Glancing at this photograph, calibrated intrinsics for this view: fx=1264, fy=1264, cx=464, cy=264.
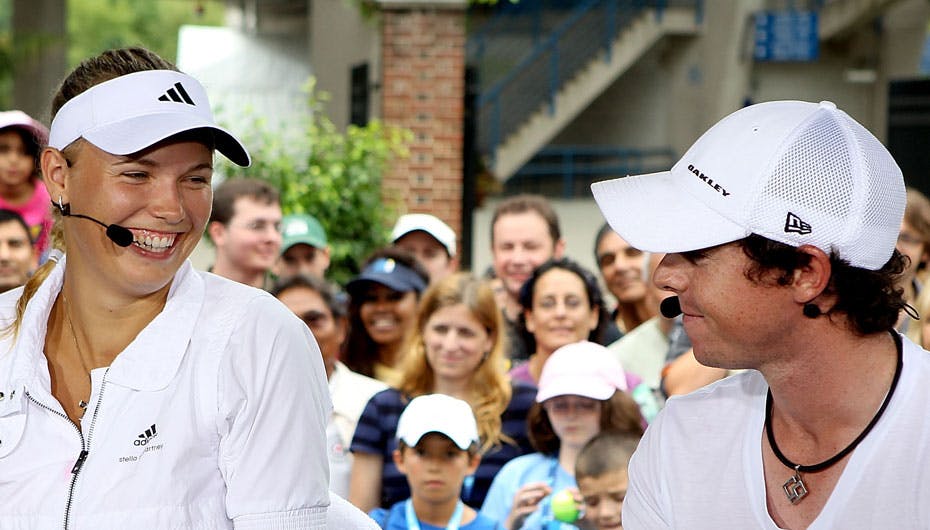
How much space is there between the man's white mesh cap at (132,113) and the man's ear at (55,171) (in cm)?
2

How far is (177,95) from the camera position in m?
2.39

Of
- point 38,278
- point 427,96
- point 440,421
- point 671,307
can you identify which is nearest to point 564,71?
point 427,96

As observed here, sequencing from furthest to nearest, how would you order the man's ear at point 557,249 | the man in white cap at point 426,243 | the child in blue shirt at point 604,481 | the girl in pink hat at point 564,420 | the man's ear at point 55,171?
the man in white cap at point 426,243
the man's ear at point 557,249
the girl in pink hat at point 564,420
the child in blue shirt at point 604,481
the man's ear at point 55,171

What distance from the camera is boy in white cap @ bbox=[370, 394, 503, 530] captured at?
4.24 metres

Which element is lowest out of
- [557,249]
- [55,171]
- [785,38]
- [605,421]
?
[605,421]

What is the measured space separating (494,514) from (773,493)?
2.19 metres

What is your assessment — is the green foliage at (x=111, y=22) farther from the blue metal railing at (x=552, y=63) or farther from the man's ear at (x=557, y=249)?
the man's ear at (x=557, y=249)

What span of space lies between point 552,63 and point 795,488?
16513 mm

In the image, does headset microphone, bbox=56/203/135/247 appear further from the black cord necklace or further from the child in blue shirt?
the child in blue shirt

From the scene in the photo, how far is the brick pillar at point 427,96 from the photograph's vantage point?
9.69 metres

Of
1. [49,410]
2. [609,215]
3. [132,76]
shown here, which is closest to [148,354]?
[49,410]

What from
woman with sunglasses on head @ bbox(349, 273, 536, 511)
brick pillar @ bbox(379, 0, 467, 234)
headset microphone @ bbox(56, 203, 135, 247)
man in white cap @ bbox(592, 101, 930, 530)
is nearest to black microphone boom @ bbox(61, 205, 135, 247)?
headset microphone @ bbox(56, 203, 135, 247)

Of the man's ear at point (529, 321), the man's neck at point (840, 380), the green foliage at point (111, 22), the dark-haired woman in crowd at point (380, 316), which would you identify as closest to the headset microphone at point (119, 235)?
the man's neck at point (840, 380)

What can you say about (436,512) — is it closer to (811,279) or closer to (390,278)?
(390,278)
